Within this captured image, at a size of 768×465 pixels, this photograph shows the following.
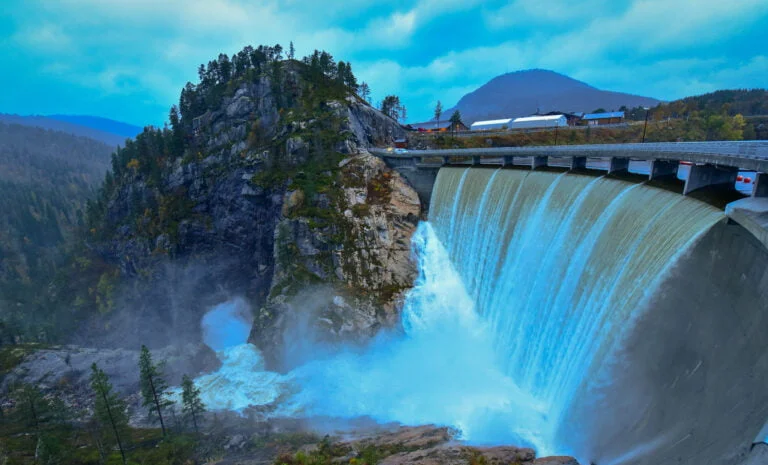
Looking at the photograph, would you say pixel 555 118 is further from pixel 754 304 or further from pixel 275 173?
pixel 754 304

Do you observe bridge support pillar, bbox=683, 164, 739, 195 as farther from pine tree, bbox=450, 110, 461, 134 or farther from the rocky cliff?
pine tree, bbox=450, 110, 461, 134

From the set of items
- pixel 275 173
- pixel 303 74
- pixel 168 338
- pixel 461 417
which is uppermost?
pixel 303 74

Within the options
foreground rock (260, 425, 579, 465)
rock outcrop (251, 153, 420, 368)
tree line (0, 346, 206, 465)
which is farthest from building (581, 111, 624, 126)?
tree line (0, 346, 206, 465)

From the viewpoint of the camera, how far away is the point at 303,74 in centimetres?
7394

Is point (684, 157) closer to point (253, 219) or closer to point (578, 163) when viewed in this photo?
point (578, 163)

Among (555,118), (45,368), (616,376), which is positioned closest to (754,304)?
(616,376)

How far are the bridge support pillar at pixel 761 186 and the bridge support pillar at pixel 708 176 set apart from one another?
151 inches

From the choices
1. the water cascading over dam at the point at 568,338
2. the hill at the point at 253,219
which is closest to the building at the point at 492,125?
the hill at the point at 253,219

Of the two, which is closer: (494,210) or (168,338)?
(494,210)

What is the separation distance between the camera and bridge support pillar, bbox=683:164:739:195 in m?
21.6

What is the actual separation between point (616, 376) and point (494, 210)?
20.8 m

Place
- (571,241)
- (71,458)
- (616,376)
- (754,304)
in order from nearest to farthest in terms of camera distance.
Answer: (754,304) < (616,376) < (571,241) < (71,458)

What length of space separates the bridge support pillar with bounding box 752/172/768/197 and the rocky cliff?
31.8 metres

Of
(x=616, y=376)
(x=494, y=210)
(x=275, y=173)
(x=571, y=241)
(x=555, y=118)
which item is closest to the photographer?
(x=616, y=376)
